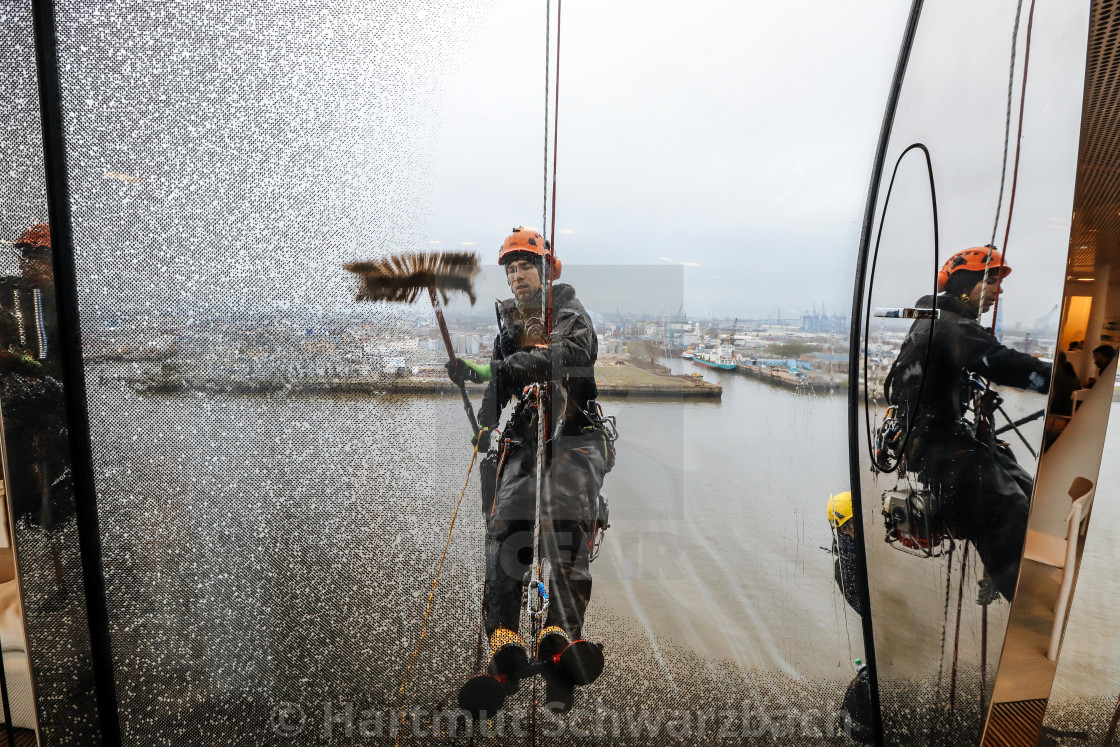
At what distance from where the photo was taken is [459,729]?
1.21 m

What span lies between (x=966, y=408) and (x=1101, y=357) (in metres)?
0.27

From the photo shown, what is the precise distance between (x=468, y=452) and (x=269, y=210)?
2.13ft

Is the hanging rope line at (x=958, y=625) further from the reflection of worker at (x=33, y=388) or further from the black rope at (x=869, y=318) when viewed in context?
the reflection of worker at (x=33, y=388)

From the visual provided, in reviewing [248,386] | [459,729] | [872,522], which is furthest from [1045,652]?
[248,386]

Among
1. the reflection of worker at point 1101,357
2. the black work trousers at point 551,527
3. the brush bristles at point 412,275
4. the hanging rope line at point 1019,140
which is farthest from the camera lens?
the black work trousers at point 551,527

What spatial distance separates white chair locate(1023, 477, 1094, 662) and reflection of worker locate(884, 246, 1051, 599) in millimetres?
78

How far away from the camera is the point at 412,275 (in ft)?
3.68

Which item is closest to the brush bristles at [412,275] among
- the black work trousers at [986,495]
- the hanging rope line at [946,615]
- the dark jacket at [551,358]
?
the dark jacket at [551,358]

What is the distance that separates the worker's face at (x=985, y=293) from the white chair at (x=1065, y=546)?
36 centimetres

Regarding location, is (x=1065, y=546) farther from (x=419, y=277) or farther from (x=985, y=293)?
(x=419, y=277)

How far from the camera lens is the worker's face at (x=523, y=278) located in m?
1.16

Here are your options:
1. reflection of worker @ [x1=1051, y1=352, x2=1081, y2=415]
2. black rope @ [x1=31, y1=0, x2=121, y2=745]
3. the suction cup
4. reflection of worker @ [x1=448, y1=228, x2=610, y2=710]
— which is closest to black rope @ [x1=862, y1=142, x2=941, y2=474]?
reflection of worker @ [x1=1051, y1=352, x2=1081, y2=415]

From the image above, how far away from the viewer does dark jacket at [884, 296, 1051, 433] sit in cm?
104

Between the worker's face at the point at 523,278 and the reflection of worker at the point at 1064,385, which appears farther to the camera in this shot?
the worker's face at the point at 523,278
